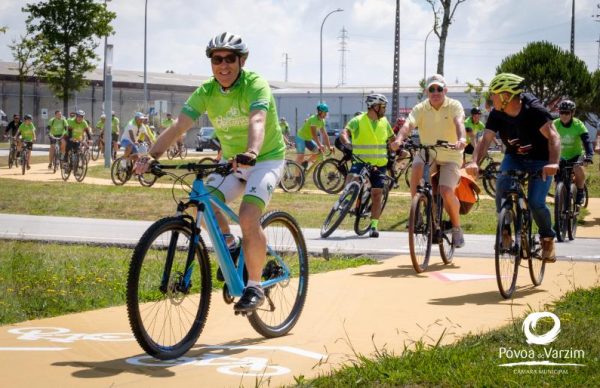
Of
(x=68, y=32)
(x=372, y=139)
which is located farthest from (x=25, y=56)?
(x=372, y=139)

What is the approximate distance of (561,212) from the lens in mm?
14445

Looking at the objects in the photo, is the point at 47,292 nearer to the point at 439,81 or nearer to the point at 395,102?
the point at 439,81

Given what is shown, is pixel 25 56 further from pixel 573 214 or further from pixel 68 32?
pixel 573 214

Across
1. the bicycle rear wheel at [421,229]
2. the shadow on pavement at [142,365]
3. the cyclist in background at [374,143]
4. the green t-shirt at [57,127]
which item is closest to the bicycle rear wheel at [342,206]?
the cyclist in background at [374,143]

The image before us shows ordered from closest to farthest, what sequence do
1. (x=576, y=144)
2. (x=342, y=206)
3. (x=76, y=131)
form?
(x=342, y=206) → (x=576, y=144) → (x=76, y=131)

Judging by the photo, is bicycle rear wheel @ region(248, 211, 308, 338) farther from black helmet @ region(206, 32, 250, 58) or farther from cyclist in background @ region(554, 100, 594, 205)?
cyclist in background @ region(554, 100, 594, 205)

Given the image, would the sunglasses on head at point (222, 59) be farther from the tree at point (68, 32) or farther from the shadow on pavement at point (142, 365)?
the tree at point (68, 32)

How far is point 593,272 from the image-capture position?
1072cm

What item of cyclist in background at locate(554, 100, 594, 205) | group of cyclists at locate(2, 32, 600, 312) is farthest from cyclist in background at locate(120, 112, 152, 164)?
cyclist in background at locate(554, 100, 594, 205)

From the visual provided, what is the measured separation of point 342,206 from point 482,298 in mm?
5742

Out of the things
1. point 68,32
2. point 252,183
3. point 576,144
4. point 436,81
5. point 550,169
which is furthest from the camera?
point 68,32

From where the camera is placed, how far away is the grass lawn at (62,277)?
797 centimetres

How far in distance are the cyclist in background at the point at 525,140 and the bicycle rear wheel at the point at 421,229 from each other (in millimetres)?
1021

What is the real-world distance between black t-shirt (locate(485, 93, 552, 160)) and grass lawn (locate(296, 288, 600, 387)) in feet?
9.45
